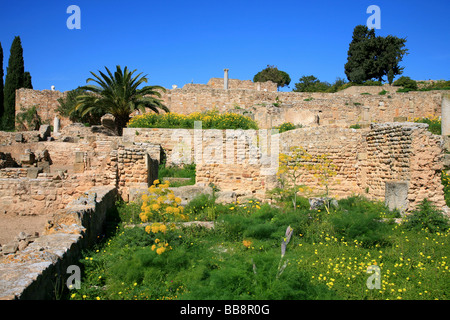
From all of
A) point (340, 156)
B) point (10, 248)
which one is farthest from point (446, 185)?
point (10, 248)

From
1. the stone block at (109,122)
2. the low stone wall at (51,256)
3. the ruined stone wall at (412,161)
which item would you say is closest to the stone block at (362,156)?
the ruined stone wall at (412,161)

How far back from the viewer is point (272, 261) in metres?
4.27

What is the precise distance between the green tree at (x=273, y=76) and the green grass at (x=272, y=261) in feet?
145

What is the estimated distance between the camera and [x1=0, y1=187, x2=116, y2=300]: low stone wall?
297 centimetres

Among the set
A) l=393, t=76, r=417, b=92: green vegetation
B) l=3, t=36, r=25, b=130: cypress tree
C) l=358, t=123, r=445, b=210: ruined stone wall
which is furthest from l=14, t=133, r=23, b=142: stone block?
l=393, t=76, r=417, b=92: green vegetation

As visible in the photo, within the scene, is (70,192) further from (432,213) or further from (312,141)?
(432,213)

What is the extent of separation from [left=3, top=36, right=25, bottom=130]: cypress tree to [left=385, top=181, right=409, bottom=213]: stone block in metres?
30.9

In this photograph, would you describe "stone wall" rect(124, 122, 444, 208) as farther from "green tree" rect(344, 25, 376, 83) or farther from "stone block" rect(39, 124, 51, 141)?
"green tree" rect(344, 25, 376, 83)

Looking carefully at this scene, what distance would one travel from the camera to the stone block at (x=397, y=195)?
7.88m

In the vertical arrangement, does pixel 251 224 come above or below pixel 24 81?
below

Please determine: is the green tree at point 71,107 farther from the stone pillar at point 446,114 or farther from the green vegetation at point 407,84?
the green vegetation at point 407,84
